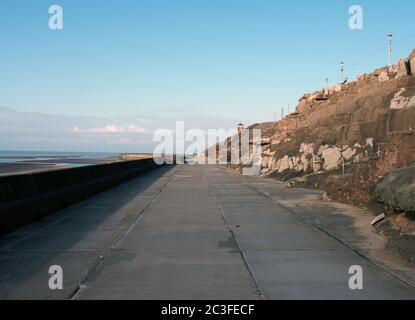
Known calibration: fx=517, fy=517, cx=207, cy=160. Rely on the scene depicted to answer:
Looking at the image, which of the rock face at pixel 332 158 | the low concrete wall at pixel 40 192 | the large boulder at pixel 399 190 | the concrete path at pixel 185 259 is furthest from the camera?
the rock face at pixel 332 158

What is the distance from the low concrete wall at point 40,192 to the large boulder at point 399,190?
28.3 ft

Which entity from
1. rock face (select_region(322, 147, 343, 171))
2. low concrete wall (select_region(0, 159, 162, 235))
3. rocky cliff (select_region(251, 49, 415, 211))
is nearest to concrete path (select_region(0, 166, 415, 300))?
low concrete wall (select_region(0, 159, 162, 235))

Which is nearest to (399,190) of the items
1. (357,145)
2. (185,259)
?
(185,259)

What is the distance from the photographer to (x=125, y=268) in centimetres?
820

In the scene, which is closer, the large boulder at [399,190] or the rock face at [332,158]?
the large boulder at [399,190]

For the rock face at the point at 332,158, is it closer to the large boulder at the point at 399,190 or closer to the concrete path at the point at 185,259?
the concrete path at the point at 185,259

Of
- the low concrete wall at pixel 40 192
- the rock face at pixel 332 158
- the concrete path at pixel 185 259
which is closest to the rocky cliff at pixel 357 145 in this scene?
the rock face at pixel 332 158

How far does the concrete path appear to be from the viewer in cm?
686

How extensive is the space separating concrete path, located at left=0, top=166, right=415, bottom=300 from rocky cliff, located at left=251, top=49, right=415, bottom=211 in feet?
11.0

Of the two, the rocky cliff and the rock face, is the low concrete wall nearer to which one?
the rocky cliff

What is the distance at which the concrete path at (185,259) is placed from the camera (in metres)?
6.86

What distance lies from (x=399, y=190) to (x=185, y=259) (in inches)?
208

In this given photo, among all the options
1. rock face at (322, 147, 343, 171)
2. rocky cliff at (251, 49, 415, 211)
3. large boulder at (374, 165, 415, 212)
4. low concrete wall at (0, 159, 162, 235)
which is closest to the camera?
large boulder at (374, 165, 415, 212)

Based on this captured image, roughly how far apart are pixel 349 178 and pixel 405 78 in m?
12.7
